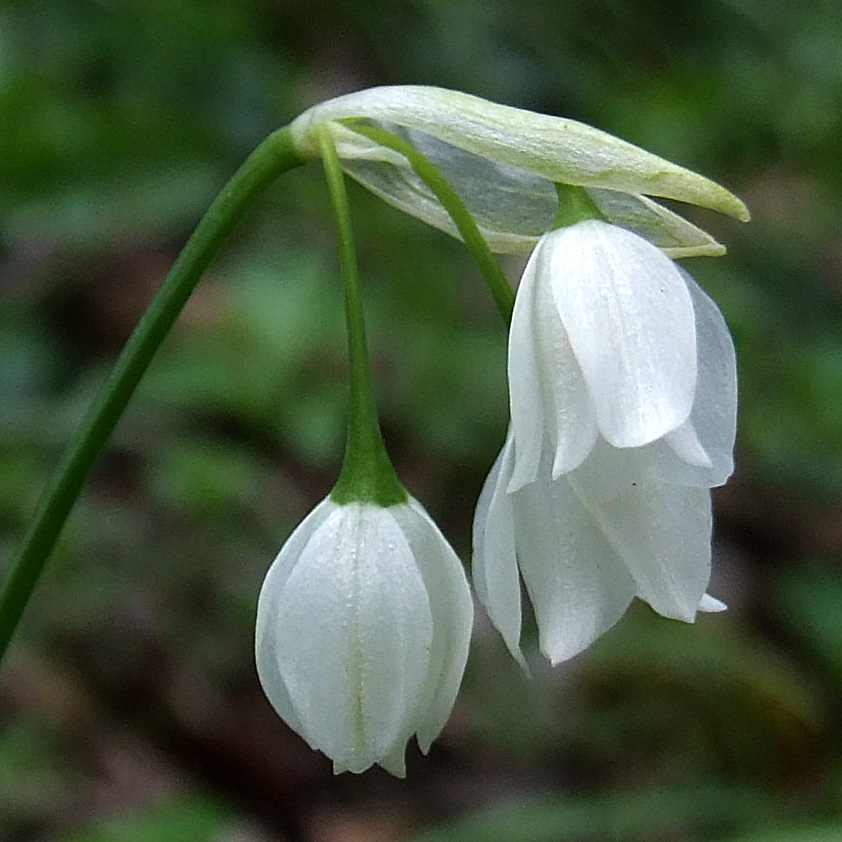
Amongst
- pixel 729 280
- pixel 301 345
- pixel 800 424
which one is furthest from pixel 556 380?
pixel 729 280

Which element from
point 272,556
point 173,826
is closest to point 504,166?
point 173,826

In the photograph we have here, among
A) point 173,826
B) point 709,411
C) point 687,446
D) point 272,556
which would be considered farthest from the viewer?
point 272,556

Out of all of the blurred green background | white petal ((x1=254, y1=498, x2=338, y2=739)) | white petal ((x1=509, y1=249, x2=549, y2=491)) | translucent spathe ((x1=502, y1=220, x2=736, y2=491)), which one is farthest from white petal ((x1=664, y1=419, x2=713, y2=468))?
the blurred green background

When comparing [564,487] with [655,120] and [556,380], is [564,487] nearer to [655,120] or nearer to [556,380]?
[556,380]

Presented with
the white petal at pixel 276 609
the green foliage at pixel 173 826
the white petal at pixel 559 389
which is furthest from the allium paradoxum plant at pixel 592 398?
the green foliage at pixel 173 826

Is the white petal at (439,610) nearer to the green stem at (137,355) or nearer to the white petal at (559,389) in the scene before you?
the white petal at (559,389)

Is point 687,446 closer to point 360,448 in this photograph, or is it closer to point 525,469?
point 525,469
